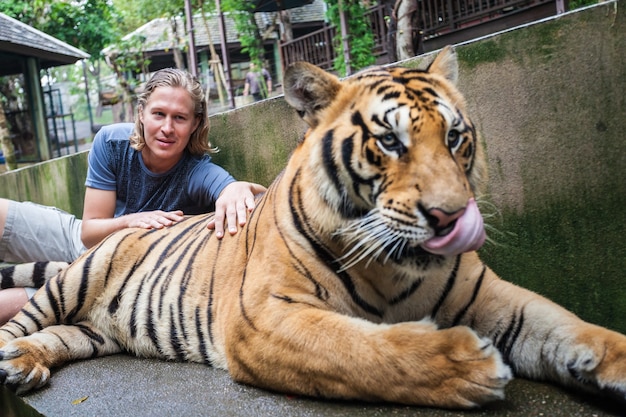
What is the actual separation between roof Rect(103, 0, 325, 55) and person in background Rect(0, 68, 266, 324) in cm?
1867

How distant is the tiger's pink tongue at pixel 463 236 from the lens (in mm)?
1797

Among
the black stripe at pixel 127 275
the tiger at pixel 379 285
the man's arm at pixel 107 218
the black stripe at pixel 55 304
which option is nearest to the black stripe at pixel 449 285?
the tiger at pixel 379 285

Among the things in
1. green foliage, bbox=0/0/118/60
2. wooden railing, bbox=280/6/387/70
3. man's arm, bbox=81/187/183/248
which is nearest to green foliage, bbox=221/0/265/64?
green foliage, bbox=0/0/118/60

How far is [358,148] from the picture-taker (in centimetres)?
207

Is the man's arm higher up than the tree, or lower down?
lower down

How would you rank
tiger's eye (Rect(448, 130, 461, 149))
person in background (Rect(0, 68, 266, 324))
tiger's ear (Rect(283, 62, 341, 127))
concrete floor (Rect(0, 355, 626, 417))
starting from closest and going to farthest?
concrete floor (Rect(0, 355, 626, 417))
tiger's eye (Rect(448, 130, 461, 149))
tiger's ear (Rect(283, 62, 341, 127))
person in background (Rect(0, 68, 266, 324))

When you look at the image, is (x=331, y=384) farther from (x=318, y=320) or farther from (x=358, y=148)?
(x=358, y=148)

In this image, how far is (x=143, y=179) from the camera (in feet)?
12.6

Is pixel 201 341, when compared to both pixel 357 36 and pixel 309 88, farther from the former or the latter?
pixel 357 36

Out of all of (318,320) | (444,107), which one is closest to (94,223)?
(318,320)

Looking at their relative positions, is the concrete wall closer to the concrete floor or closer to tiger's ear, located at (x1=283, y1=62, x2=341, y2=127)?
the concrete floor

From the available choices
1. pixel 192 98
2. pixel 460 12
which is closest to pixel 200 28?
pixel 460 12

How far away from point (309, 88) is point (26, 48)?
12623 millimetres

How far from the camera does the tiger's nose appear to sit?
1800 mm
